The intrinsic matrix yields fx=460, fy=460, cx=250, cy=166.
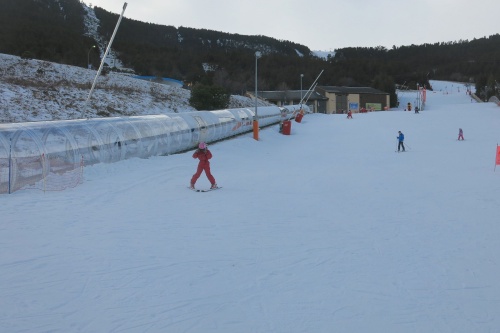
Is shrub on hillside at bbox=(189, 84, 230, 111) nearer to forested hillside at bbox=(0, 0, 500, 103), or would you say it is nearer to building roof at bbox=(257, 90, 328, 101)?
forested hillside at bbox=(0, 0, 500, 103)

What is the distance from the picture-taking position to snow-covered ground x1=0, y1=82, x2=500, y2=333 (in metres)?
5.10

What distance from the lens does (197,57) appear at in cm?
12256

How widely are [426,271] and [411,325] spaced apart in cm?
178

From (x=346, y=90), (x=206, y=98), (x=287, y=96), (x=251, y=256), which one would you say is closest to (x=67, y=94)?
(x=206, y=98)

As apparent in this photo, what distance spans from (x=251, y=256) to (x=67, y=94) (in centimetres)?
2961

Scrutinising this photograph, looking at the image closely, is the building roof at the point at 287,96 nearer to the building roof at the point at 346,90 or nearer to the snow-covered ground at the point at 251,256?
the building roof at the point at 346,90

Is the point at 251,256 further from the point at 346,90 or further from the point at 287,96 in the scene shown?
the point at 346,90

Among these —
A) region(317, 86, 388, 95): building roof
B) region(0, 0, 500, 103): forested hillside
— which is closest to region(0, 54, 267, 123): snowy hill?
region(0, 0, 500, 103): forested hillside

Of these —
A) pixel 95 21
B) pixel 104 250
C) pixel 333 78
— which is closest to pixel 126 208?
pixel 104 250

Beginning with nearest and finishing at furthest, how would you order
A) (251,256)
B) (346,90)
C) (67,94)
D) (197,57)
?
1. (251,256)
2. (67,94)
3. (346,90)
4. (197,57)

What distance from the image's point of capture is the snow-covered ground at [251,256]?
201 inches

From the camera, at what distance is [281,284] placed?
6.01 metres

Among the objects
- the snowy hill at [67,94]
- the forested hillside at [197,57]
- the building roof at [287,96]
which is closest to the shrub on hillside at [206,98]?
the snowy hill at [67,94]

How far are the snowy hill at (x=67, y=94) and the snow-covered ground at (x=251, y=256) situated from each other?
16047 mm
